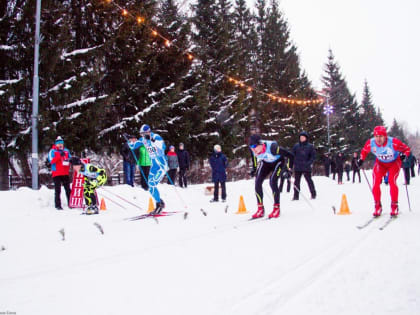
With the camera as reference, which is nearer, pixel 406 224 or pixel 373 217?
pixel 406 224

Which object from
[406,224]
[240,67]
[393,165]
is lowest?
[406,224]

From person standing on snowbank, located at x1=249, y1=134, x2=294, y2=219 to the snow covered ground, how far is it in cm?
80

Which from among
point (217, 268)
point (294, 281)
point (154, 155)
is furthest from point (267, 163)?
point (294, 281)

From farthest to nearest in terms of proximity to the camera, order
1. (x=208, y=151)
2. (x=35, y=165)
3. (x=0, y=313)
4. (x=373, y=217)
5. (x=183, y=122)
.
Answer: (x=208, y=151) < (x=183, y=122) < (x=35, y=165) < (x=373, y=217) < (x=0, y=313)

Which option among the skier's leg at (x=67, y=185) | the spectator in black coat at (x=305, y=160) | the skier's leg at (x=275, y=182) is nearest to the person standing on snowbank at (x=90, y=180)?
the skier's leg at (x=67, y=185)

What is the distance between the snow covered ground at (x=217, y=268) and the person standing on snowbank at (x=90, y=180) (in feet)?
7.09

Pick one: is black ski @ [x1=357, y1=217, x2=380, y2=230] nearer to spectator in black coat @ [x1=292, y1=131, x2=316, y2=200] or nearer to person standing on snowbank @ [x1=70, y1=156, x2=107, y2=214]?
spectator in black coat @ [x1=292, y1=131, x2=316, y2=200]

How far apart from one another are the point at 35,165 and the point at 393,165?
1000cm

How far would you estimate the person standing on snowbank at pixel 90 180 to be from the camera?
9.06m

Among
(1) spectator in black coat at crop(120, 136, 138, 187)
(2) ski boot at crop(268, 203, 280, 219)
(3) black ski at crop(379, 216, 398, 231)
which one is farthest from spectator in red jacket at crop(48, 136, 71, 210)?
(3) black ski at crop(379, 216, 398, 231)

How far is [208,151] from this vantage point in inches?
849

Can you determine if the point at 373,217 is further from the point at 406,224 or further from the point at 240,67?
the point at 240,67

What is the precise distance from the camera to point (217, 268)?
3.69 metres

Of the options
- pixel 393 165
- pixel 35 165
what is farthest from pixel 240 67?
pixel 393 165
